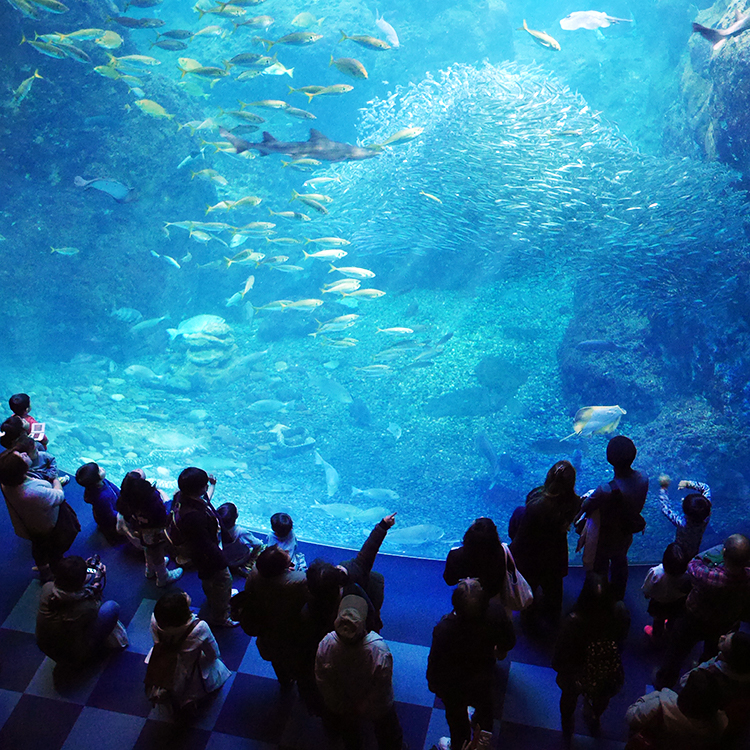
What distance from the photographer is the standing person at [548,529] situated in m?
2.82

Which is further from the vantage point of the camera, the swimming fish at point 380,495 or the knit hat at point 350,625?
the swimming fish at point 380,495

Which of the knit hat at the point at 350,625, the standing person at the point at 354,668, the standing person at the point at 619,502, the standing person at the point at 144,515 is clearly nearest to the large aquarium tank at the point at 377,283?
the standing person at the point at 619,502

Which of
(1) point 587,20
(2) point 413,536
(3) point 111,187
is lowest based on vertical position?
(2) point 413,536

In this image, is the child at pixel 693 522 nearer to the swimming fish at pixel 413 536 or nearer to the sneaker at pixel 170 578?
the swimming fish at pixel 413 536

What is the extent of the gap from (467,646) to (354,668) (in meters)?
0.51

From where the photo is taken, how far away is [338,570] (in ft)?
7.82

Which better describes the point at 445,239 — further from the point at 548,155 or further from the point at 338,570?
the point at 338,570

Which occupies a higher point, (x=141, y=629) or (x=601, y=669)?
(x=601, y=669)

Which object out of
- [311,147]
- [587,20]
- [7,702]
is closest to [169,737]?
[7,702]

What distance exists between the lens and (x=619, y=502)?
2969 mm

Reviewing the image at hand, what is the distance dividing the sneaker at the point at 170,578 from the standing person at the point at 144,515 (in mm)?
152

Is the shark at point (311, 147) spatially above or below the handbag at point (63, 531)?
above

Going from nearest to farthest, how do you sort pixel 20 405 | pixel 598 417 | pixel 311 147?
pixel 20 405, pixel 598 417, pixel 311 147

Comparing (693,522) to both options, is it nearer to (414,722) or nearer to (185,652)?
(414,722)
